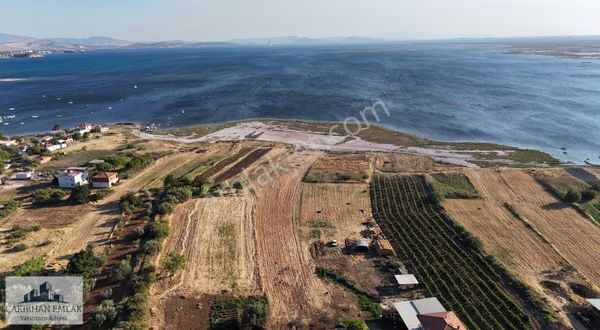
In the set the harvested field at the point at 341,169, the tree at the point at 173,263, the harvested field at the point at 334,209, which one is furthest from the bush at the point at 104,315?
the harvested field at the point at 341,169

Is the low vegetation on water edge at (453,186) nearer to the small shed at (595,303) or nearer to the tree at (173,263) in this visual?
the small shed at (595,303)

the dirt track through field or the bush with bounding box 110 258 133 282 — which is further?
the bush with bounding box 110 258 133 282

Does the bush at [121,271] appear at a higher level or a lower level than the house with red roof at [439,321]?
lower

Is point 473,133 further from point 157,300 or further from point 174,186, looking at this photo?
point 157,300

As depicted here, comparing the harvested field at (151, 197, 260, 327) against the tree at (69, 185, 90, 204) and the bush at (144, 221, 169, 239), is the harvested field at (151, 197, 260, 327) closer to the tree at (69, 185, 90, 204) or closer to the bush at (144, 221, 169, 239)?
the bush at (144, 221, 169, 239)

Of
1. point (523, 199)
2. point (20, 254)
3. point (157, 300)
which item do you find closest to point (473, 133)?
point (523, 199)

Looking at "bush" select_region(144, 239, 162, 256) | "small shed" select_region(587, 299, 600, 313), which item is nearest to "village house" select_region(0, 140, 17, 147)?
"bush" select_region(144, 239, 162, 256)
